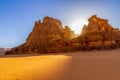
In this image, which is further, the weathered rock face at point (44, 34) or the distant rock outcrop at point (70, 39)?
the weathered rock face at point (44, 34)

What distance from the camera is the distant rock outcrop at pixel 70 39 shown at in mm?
33263

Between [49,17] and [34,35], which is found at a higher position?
[49,17]

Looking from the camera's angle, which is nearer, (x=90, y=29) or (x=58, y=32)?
(x=90, y=29)

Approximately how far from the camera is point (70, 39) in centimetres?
4372

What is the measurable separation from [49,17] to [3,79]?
4828 centimetres

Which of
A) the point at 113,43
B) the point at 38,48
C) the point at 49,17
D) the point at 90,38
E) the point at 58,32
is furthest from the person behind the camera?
the point at 49,17

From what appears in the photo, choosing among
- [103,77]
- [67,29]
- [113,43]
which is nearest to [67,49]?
[113,43]

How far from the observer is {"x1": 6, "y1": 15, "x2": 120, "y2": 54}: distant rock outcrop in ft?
109

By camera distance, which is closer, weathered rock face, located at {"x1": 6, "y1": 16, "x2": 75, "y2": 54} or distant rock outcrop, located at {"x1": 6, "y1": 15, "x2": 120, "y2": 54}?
distant rock outcrop, located at {"x1": 6, "y1": 15, "x2": 120, "y2": 54}

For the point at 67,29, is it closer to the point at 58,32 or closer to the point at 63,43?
the point at 58,32

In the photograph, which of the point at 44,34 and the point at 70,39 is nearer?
the point at 70,39

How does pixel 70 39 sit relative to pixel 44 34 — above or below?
below

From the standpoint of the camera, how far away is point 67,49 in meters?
33.3

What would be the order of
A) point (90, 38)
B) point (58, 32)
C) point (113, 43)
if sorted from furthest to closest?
point (58, 32) < point (90, 38) < point (113, 43)
